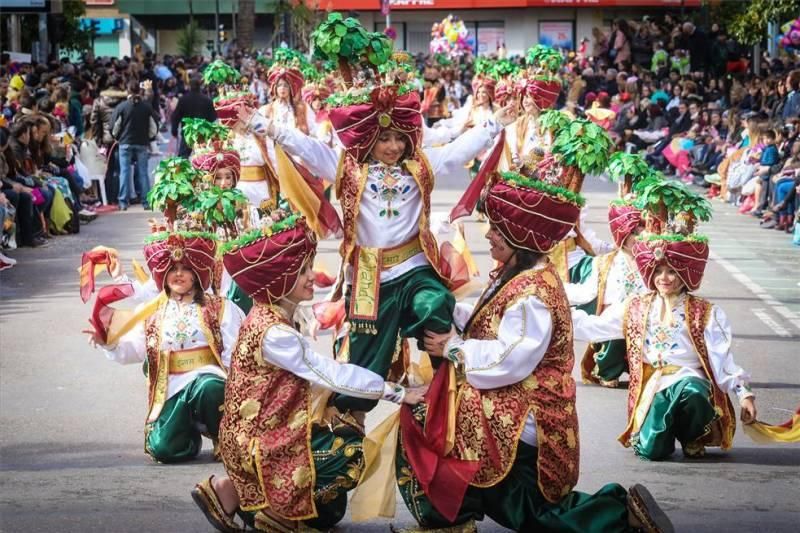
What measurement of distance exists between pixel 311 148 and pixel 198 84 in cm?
1574

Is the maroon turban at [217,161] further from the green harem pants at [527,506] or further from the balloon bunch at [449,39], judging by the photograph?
the balloon bunch at [449,39]

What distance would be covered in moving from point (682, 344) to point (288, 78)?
22.9 feet

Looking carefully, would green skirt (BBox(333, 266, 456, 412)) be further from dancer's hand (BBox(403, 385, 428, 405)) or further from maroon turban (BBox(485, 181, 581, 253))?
maroon turban (BBox(485, 181, 581, 253))

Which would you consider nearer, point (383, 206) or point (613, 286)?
point (383, 206)

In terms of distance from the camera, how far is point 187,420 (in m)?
8.05

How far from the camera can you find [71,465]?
26.7 ft

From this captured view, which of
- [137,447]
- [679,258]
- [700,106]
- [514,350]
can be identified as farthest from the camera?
[700,106]

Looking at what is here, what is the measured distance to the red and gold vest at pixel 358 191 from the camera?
7.73m

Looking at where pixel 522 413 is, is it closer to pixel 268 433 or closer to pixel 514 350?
pixel 514 350

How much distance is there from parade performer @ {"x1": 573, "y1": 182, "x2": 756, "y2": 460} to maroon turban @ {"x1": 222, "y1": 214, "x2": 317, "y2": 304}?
240cm

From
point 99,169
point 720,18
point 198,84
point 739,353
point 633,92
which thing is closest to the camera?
point 739,353

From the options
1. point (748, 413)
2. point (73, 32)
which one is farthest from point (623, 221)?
point (73, 32)

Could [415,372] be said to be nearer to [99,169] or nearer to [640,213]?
[640,213]

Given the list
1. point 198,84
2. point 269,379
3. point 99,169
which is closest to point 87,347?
point 269,379
